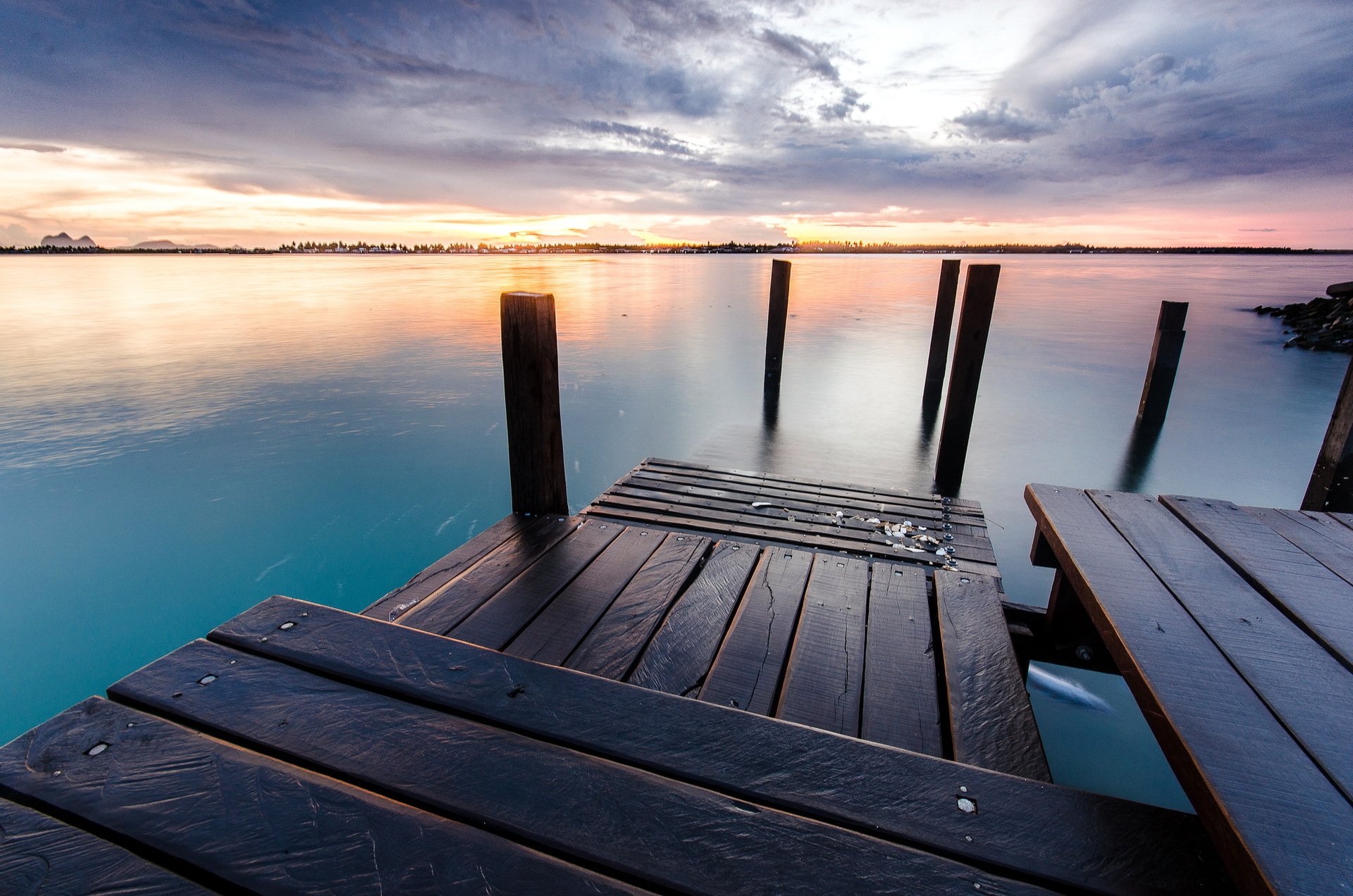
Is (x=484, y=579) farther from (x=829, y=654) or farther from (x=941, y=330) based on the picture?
(x=941, y=330)

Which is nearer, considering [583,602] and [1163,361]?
[583,602]

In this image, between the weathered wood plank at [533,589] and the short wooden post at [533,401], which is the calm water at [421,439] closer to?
the short wooden post at [533,401]

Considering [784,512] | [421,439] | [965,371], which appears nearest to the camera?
[784,512]

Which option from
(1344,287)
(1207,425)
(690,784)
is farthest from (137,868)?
(1207,425)

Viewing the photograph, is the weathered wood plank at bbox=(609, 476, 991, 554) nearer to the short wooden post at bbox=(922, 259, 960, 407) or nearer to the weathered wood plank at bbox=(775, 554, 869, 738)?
the weathered wood plank at bbox=(775, 554, 869, 738)

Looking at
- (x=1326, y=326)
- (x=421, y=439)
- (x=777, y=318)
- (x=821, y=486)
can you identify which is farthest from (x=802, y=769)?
(x=1326, y=326)

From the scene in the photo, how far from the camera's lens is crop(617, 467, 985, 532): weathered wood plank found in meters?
4.79

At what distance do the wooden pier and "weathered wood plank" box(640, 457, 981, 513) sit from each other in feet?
9.25

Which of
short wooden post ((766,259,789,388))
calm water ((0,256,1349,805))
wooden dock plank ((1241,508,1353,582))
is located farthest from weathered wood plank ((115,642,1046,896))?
short wooden post ((766,259,789,388))

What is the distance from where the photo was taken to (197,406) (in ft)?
36.0

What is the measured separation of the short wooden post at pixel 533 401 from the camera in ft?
11.8

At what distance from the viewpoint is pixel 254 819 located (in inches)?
52.4

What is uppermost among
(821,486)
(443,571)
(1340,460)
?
(1340,460)

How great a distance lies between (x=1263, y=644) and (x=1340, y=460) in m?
4.60
